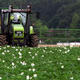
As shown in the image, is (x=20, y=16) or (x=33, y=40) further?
(x=33, y=40)

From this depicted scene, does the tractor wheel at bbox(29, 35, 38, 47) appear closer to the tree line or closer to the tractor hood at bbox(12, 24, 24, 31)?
the tractor hood at bbox(12, 24, 24, 31)

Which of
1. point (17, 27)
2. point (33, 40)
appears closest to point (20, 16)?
point (17, 27)

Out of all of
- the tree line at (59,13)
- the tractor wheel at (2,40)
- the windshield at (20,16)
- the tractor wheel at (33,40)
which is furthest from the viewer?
the tree line at (59,13)

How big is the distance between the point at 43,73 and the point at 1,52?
151 inches

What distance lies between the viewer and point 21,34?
59.3 ft

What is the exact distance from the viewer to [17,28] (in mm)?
17906

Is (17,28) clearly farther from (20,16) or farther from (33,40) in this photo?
(33,40)

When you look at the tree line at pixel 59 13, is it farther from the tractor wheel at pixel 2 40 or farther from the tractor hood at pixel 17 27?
the tractor wheel at pixel 2 40

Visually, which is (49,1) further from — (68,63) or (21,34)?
(68,63)

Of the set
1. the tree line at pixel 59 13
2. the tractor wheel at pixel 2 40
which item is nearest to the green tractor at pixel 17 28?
the tractor wheel at pixel 2 40

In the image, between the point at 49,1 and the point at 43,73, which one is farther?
the point at 49,1

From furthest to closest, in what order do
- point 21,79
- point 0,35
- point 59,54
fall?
point 0,35, point 59,54, point 21,79

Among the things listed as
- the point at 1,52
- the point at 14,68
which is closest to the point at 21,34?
the point at 1,52

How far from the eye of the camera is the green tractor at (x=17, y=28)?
58.7 ft
